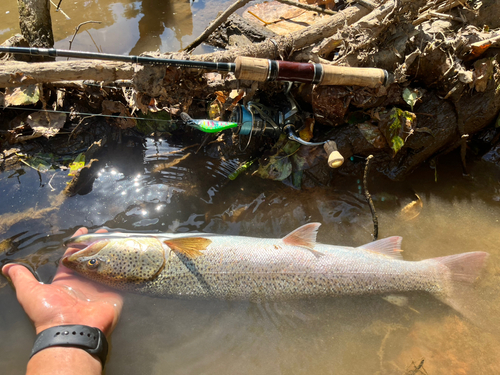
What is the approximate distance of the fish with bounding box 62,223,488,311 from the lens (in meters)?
3.21

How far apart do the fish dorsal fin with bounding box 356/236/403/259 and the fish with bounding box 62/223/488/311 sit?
0.19 ft

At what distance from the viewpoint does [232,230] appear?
3852 mm

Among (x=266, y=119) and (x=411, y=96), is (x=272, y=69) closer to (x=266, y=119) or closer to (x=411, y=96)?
(x=266, y=119)

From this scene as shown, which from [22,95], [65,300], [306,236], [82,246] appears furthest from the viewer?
[22,95]

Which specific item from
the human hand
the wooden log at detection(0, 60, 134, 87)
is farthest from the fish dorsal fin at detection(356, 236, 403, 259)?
the wooden log at detection(0, 60, 134, 87)

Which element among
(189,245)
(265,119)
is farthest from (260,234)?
(265,119)

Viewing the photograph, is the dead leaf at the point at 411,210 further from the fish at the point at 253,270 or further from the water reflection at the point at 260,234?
the fish at the point at 253,270

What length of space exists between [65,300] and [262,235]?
7.05ft

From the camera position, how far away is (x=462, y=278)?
331 centimetres

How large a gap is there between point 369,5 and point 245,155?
8.34 ft

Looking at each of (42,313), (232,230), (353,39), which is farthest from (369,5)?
(42,313)

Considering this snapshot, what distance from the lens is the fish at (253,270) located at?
3.21 meters

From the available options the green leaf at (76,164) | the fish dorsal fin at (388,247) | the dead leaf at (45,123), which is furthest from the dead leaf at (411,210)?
the dead leaf at (45,123)

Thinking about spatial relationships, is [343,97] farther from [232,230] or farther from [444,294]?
[444,294]
